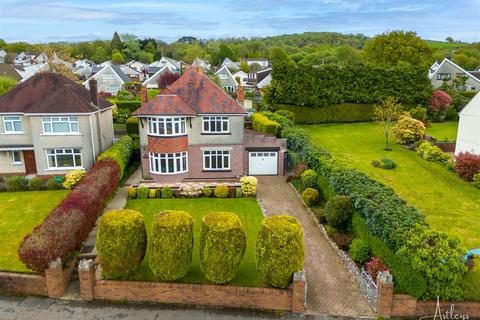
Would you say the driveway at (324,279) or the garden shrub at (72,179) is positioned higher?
the garden shrub at (72,179)

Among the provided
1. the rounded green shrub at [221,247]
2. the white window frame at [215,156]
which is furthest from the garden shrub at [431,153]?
the rounded green shrub at [221,247]

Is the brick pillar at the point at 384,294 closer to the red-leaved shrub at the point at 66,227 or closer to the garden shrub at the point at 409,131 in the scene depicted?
the red-leaved shrub at the point at 66,227

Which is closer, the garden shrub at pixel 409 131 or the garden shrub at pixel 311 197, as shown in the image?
the garden shrub at pixel 311 197

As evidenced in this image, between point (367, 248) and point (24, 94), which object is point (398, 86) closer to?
point (367, 248)

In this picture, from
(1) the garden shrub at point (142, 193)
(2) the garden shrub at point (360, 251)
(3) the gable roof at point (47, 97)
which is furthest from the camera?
(3) the gable roof at point (47, 97)

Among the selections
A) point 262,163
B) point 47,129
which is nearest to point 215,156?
point 262,163

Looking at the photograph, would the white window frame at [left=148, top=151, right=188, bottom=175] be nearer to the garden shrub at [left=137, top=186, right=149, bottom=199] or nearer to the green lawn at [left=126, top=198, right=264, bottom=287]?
the garden shrub at [left=137, top=186, right=149, bottom=199]

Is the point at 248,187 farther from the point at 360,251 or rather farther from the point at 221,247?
the point at 221,247

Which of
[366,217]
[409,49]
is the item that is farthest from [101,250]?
[409,49]
